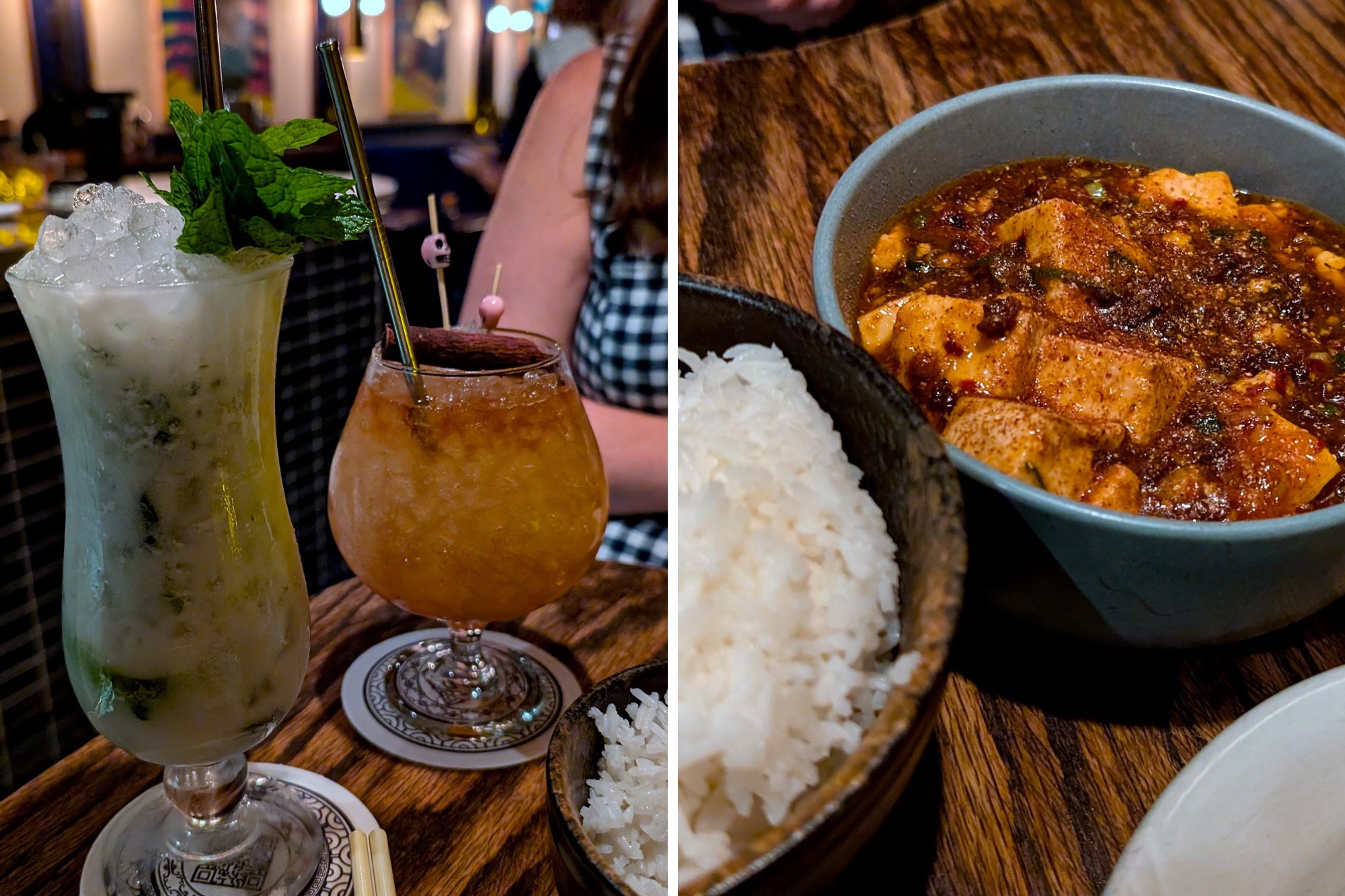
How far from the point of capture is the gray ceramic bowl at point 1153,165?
409mm

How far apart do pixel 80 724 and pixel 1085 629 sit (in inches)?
51.3

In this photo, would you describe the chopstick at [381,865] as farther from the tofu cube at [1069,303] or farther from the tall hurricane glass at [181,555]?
the tofu cube at [1069,303]

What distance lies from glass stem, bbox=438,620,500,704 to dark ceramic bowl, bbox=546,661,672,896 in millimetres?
266

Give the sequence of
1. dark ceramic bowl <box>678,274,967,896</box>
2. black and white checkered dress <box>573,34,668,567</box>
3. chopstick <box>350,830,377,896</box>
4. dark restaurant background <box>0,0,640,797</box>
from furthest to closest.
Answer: black and white checkered dress <box>573,34,668,567</box>
dark restaurant background <box>0,0,640,797</box>
chopstick <box>350,830,377,896</box>
dark ceramic bowl <box>678,274,967,896</box>

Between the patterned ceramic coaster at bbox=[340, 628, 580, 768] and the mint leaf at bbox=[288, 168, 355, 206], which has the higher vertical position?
the mint leaf at bbox=[288, 168, 355, 206]

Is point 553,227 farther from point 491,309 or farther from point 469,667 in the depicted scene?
point 469,667

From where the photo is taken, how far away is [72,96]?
5.09 feet

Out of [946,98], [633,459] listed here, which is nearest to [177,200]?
[946,98]

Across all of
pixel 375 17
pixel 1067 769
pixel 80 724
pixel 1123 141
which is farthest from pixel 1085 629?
pixel 375 17

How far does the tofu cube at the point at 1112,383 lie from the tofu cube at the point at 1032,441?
0.01m

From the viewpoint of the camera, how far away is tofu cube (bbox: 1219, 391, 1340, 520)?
1.53 ft

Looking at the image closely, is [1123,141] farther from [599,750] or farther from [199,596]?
[199,596]

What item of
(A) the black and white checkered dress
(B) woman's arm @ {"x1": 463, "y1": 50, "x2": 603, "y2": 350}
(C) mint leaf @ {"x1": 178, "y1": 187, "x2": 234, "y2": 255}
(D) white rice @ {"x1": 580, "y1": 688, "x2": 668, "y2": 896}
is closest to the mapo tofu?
(D) white rice @ {"x1": 580, "y1": 688, "x2": 668, "y2": 896}

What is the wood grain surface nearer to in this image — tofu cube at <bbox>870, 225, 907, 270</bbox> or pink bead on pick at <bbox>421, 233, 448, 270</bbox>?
tofu cube at <bbox>870, 225, 907, 270</bbox>
